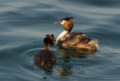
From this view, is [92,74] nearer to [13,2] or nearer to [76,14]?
[76,14]

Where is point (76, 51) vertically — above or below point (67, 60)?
above

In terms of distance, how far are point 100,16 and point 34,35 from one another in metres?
5.04

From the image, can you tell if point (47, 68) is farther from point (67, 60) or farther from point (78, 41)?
point (78, 41)

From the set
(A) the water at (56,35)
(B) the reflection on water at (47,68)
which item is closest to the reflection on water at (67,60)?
(A) the water at (56,35)

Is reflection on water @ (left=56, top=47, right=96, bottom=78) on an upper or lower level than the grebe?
lower

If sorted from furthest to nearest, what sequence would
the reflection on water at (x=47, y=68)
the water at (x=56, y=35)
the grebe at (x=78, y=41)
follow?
the grebe at (x=78, y=41)
the reflection on water at (x=47, y=68)
the water at (x=56, y=35)

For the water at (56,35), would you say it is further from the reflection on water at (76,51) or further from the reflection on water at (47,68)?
the reflection on water at (76,51)

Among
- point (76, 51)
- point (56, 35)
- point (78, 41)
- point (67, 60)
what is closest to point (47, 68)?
point (67, 60)

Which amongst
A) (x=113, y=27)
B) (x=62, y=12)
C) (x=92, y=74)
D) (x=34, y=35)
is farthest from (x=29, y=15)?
(x=92, y=74)

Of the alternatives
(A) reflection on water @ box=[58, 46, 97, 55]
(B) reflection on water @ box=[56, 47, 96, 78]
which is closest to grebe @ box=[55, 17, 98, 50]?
(A) reflection on water @ box=[58, 46, 97, 55]

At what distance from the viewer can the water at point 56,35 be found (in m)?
11.1

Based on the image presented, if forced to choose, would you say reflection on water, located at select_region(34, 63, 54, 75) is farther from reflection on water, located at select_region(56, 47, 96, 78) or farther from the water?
reflection on water, located at select_region(56, 47, 96, 78)

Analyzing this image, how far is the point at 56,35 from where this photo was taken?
1567 centimetres

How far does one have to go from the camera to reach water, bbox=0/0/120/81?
11.1 m
